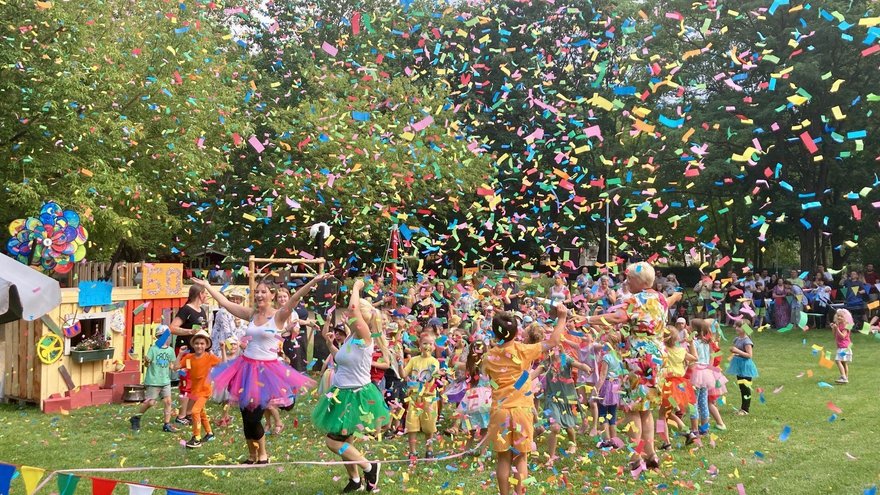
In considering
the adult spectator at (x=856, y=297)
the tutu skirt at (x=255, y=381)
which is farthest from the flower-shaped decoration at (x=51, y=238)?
the adult spectator at (x=856, y=297)

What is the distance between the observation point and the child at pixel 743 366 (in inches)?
388

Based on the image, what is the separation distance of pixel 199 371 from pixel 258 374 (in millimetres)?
1879

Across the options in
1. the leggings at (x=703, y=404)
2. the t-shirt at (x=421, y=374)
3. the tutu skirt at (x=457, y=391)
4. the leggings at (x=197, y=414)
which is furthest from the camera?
the tutu skirt at (x=457, y=391)

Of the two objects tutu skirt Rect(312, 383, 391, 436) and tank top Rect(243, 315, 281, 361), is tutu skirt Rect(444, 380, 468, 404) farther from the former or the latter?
tank top Rect(243, 315, 281, 361)

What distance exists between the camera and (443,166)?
24406 millimetres

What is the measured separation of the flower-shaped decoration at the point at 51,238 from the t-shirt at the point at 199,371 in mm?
4430

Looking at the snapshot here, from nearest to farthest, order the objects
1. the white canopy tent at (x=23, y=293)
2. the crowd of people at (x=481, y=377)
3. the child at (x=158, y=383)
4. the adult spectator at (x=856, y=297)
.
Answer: the white canopy tent at (x=23, y=293) < the crowd of people at (x=481, y=377) < the child at (x=158, y=383) < the adult spectator at (x=856, y=297)

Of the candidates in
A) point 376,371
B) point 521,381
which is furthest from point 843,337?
point 521,381

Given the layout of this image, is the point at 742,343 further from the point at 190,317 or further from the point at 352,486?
the point at 190,317

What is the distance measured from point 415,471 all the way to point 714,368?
396cm

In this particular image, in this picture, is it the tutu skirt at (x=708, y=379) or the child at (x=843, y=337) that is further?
the child at (x=843, y=337)

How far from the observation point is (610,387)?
319 inches

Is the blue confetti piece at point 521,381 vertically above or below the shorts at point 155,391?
above

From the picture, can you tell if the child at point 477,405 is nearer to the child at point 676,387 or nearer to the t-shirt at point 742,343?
the child at point 676,387
